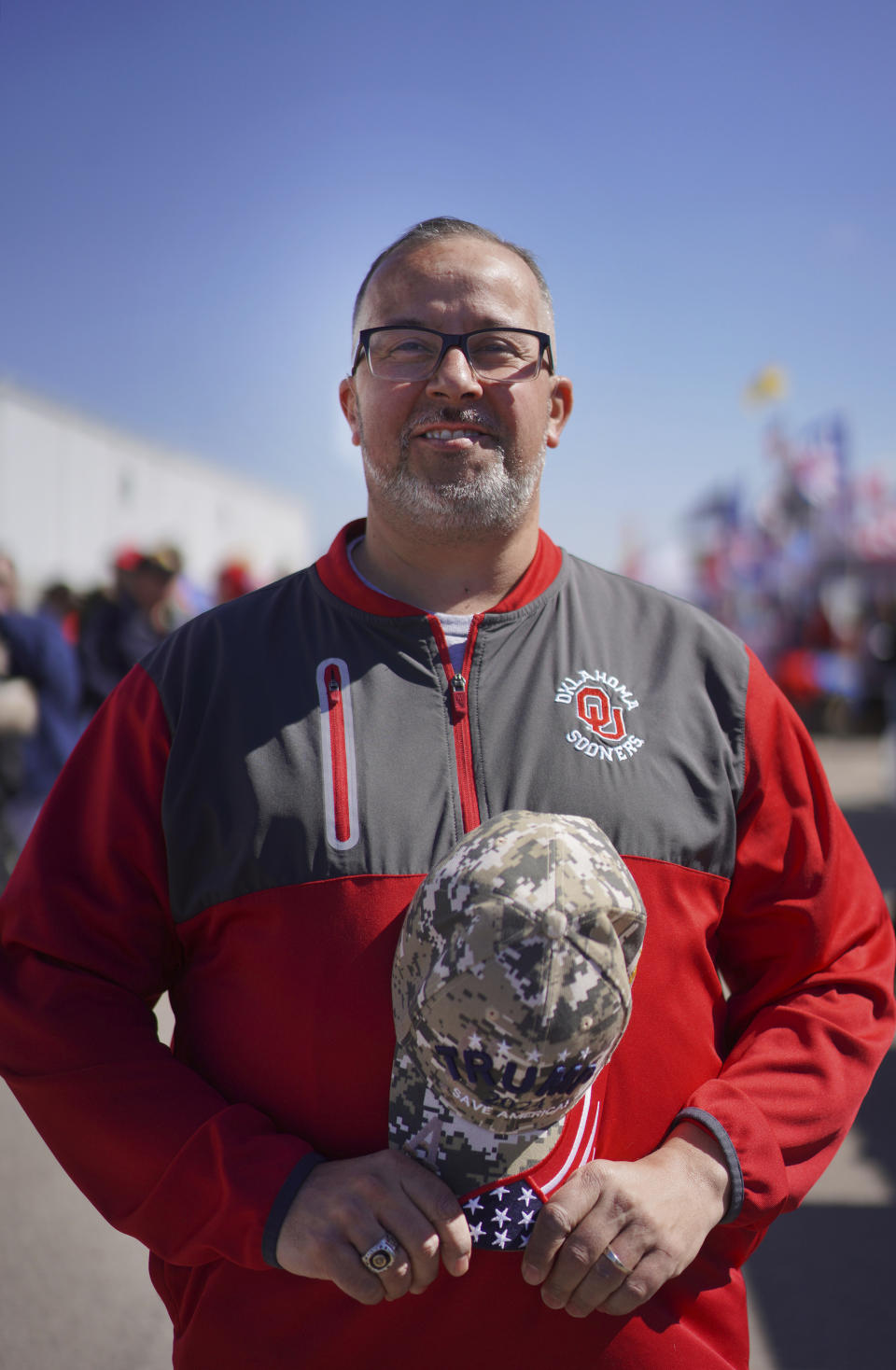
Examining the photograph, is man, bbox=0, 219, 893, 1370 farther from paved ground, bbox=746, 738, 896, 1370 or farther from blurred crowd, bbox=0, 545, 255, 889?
blurred crowd, bbox=0, 545, 255, 889

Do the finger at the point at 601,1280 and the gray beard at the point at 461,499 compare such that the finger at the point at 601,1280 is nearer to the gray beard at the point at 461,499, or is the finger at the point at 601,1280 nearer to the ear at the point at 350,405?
the gray beard at the point at 461,499

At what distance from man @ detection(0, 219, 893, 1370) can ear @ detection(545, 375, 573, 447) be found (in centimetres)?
11

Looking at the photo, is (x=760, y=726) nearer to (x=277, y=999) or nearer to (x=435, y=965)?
(x=435, y=965)

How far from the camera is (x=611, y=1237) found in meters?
1.28

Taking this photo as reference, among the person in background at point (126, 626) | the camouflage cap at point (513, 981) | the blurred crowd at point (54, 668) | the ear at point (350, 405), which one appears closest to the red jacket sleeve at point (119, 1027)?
the camouflage cap at point (513, 981)

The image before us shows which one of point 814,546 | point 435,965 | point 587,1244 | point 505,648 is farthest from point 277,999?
point 814,546

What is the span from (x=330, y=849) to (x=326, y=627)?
0.38 m

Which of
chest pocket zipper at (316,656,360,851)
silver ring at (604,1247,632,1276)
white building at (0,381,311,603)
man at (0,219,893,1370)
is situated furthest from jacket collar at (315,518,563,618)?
white building at (0,381,311,603)

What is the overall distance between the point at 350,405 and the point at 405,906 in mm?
978

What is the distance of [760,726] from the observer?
1631 mm

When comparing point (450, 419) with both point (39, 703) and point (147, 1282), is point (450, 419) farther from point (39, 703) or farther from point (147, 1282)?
point (39, 703)

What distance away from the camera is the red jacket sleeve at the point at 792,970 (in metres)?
1.47

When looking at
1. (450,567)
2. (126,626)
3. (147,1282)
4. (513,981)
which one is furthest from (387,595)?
(126,626)

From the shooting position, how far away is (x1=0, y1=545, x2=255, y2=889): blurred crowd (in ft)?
15.4
